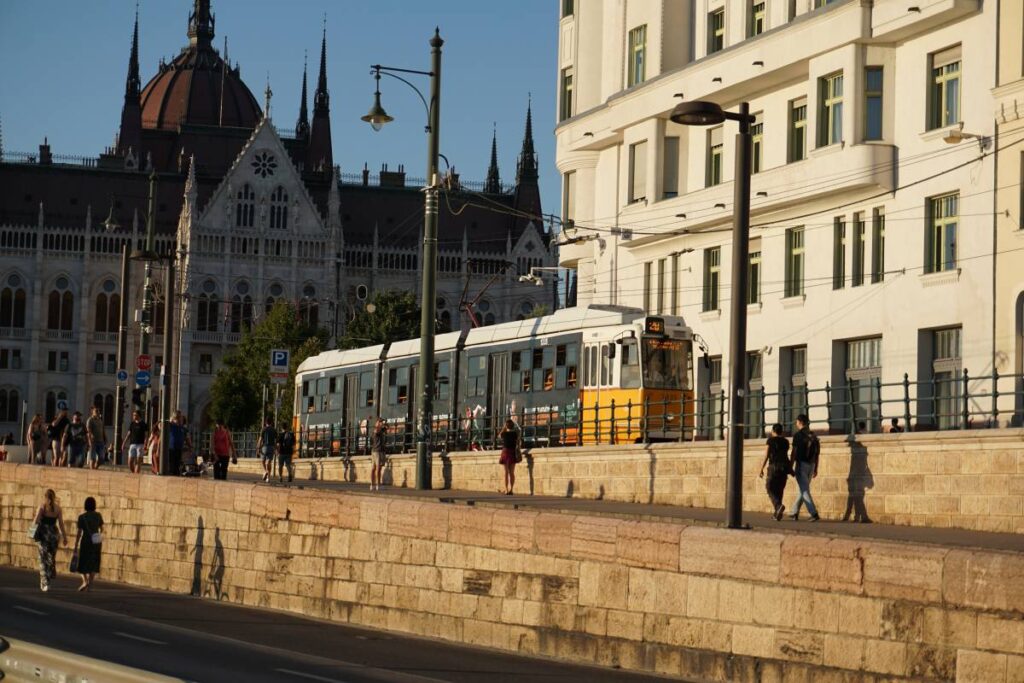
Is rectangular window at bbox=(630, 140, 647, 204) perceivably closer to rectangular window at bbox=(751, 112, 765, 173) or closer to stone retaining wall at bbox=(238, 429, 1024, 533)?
rectangular window at bbox=(751, 112, 765, 173)

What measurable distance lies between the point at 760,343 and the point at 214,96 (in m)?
137

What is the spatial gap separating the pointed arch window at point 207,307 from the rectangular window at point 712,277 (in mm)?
105141

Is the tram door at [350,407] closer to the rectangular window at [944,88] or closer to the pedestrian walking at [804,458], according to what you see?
the rectangular window at [944,88]

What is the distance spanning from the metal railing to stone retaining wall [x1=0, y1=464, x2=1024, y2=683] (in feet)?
26.5

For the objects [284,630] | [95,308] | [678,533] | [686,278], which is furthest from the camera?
[95,308]

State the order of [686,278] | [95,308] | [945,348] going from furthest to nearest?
[95,308] → [686,278] → [945,348]

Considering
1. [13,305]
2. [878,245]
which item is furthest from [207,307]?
[878,245]

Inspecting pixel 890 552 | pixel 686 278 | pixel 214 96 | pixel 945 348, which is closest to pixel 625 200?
pixel 686 278

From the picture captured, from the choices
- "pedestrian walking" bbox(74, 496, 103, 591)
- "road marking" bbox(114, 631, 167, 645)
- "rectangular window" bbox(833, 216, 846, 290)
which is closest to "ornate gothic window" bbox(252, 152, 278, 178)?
"rectangular window" bbox(833, 216, 846, 290)

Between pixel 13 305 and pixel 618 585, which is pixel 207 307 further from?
pixel 618 585

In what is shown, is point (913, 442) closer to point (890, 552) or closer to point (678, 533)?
point (678, 533)

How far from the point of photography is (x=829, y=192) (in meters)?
40.3

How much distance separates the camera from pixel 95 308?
500ft

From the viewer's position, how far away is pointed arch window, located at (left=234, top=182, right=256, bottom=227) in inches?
5989
